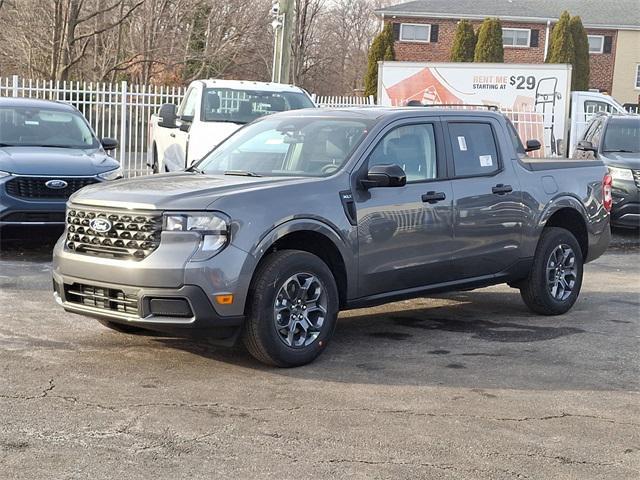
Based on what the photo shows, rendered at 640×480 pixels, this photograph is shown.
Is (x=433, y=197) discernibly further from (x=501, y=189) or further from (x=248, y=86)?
(x=248, y=86)

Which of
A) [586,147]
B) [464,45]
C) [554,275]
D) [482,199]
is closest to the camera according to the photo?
[482,199]

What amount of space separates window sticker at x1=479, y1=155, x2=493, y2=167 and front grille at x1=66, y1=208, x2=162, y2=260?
305 cm

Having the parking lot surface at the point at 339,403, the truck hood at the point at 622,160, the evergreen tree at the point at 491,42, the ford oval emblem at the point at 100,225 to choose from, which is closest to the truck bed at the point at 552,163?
the parking lot surface at the point at 339,403

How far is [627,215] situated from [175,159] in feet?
21.9

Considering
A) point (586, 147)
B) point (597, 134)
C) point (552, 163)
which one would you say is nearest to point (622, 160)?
point (586, 147)

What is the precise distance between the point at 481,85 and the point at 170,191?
20963mm

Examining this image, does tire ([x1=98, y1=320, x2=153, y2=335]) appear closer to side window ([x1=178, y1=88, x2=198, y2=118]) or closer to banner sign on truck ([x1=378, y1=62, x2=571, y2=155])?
side window ([x1=178, y1=88, x2=198, y2=118])

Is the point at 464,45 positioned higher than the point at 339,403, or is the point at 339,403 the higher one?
the point at 464,45

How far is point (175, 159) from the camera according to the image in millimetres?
13586

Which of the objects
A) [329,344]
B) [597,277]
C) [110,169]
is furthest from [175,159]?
[329,344]

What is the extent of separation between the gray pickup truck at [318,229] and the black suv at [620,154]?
546 cm

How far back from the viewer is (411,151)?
7355mm

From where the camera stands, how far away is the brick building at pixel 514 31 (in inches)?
1913

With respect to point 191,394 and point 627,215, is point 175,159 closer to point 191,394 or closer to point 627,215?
point 627,215
